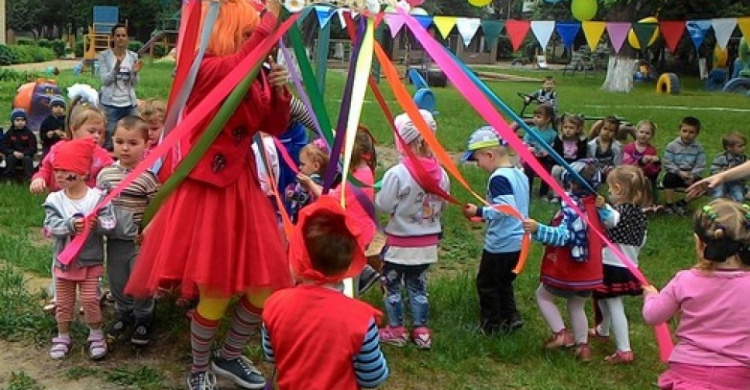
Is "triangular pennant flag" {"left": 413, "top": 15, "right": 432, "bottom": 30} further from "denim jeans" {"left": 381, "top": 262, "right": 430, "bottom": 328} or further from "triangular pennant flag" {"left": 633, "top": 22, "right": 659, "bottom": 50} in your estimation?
"triangular pennant flag" {"left": 633, "top": 22, "right": 659, "bottom": 50}

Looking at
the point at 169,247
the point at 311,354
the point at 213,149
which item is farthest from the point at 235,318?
the point at 311,354

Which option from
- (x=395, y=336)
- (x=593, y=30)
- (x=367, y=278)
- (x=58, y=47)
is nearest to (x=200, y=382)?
(x=367, y=278)

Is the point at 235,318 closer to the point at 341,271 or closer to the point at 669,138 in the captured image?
the point at 341,271

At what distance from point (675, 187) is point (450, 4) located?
55.0 meters

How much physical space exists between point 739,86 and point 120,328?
2776cm

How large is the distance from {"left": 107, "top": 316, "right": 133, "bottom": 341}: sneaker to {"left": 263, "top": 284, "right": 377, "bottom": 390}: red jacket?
1975mm

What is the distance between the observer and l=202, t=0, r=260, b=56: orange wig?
339 cm

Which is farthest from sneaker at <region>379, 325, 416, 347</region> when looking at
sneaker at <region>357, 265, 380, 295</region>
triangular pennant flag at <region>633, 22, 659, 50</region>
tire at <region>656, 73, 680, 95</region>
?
tire at <region>656, 73, 680, 95</region>

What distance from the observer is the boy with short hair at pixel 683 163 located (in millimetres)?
8625

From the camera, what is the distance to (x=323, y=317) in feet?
8.39

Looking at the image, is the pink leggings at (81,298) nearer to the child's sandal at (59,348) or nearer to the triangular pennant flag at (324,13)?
the child's sandal at (59,348)

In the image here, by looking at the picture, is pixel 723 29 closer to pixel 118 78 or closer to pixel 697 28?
pixel 697 28

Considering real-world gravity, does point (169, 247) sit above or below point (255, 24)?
below

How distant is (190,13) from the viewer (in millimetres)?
3422
